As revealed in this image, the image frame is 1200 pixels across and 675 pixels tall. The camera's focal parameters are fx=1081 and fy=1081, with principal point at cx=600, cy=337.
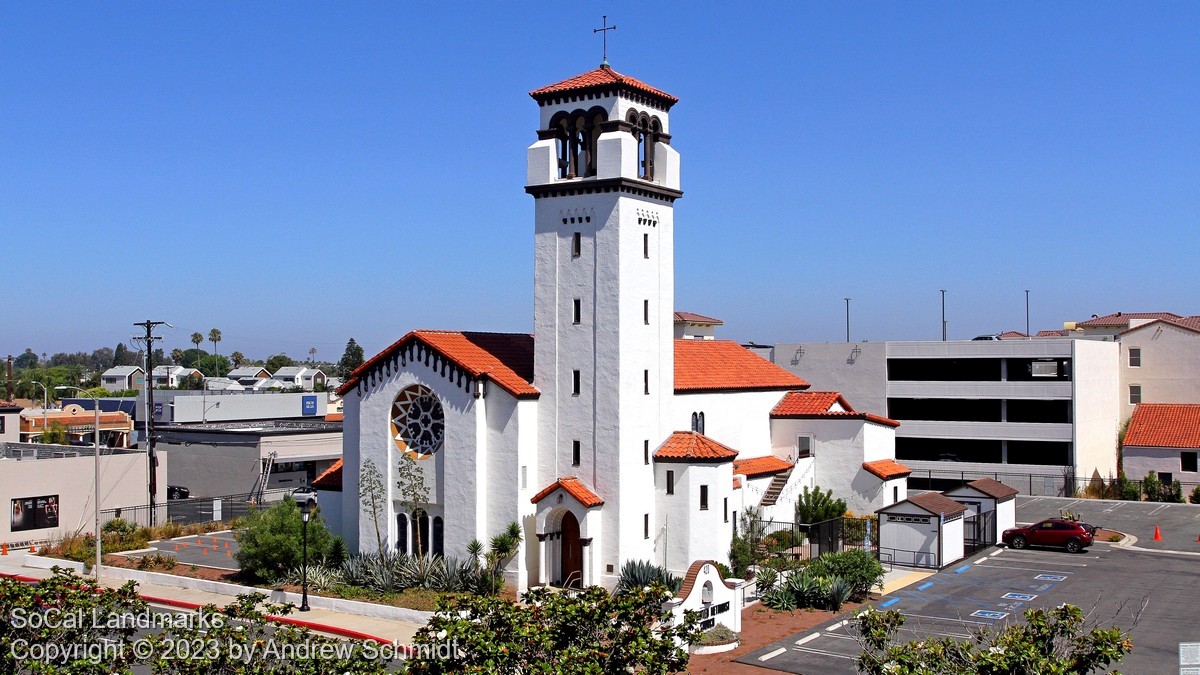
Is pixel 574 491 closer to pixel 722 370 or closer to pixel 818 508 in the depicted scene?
pixel 818 508

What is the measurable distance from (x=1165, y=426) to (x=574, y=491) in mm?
37046

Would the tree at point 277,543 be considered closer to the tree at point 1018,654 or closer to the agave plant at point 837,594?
the agave plant at point 837,594

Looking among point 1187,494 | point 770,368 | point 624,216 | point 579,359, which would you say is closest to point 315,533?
point 579,359

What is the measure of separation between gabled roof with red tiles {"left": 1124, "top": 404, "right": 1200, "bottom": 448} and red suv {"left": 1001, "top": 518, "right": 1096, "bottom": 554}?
16875 millimetres

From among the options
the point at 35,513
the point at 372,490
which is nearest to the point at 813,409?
the point at 372,490

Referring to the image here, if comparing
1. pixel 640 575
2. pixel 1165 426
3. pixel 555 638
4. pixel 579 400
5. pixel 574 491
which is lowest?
pixel 640 575

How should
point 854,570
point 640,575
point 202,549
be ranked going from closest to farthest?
point 854,570, point 640,575, point 202,549

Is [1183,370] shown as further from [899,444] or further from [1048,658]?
[1048,658]

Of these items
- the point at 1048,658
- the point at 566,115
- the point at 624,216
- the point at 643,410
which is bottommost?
the point at 1048,658

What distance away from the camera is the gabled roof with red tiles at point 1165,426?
174 ft

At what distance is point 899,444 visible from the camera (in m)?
59.6

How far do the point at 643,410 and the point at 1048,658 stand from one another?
1990 cm

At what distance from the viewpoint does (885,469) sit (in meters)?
45.0

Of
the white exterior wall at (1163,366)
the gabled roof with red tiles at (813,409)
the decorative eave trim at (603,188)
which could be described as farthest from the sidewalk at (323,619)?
the white exterior wall at (1163,366)
